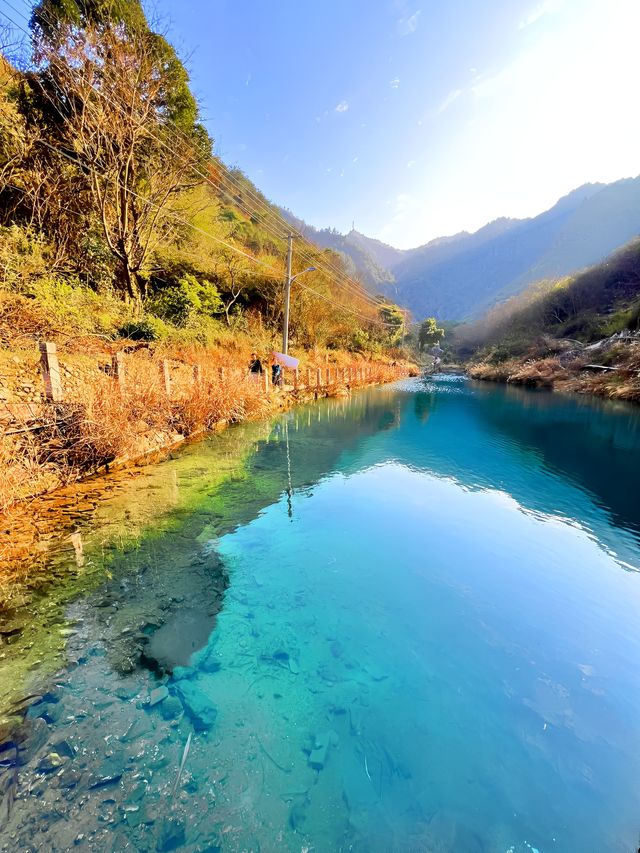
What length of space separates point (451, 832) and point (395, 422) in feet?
40.8

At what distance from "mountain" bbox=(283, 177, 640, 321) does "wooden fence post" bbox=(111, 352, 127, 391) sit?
75824mm

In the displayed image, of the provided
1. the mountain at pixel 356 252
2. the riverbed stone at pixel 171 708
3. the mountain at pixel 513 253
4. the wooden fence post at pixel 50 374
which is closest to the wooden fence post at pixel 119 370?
the wooden fence post at pixel 50 374

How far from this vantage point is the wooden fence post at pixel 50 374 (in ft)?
18.5

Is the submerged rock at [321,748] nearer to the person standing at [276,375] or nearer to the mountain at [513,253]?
the person standing at [276,375]

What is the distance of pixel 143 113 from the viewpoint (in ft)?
37.3

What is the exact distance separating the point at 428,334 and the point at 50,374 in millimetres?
51727

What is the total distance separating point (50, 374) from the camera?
5.70 metres

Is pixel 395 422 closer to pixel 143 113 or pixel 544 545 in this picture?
pixel 544 545

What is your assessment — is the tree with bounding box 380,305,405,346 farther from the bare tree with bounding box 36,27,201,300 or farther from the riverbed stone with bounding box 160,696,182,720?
the riverbed stone with bounding box 160,696,182,720

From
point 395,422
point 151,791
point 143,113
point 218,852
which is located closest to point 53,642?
point 151,791

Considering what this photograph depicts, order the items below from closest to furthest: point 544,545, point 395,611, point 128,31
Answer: point 395,611 → point 544,545 → point 128,31

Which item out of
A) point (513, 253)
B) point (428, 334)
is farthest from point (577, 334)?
point (513, 253)

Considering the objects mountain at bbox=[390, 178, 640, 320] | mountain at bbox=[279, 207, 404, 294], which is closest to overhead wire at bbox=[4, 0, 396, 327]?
mountain at bbox=[279, 207, 404, 294]

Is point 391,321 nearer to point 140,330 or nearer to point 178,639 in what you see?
point 140,330
